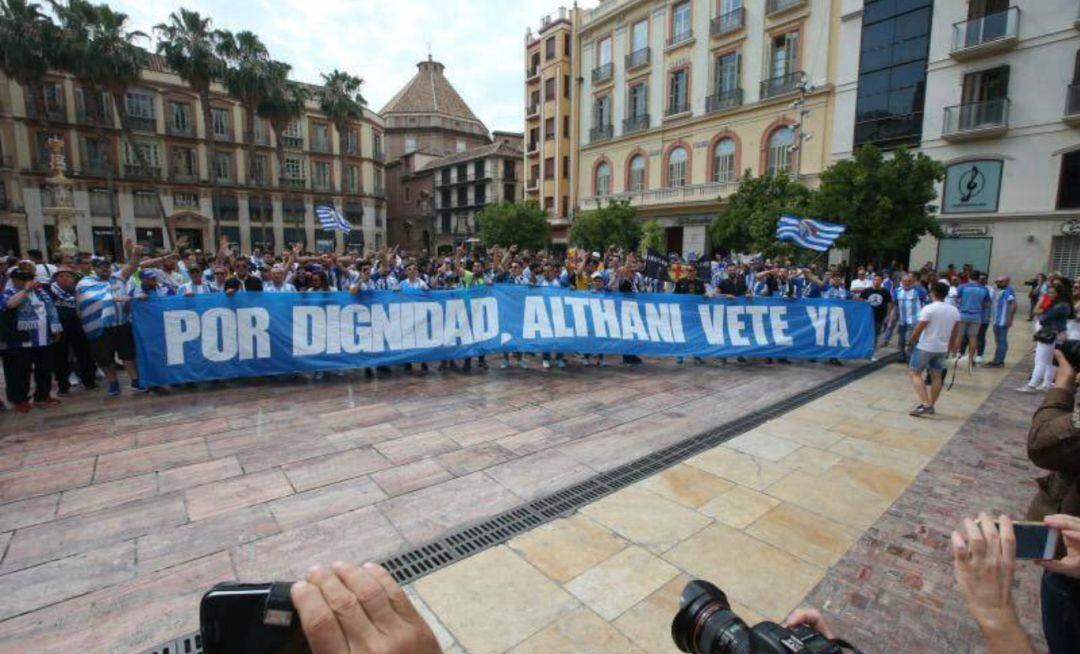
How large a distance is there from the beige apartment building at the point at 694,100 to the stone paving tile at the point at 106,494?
26.0 metres

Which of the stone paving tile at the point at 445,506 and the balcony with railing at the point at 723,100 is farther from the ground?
the balcony with railing at the point at 723,100

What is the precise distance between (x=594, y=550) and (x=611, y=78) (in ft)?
125

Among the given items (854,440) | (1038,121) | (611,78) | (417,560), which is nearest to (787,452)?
(854,440)

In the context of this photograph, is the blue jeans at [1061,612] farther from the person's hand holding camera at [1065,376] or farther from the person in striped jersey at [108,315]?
the person in striped jersey at [108,315]

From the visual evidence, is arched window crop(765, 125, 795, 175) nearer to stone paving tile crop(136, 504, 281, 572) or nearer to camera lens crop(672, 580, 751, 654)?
stone paving tile crop(136, 504, 281, 572)

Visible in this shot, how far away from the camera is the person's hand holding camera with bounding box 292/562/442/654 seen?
655 millimetres

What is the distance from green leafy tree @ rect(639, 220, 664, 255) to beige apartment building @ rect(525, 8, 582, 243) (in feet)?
34.7

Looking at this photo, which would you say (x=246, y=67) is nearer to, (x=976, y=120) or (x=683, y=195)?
(x=683, y=195)

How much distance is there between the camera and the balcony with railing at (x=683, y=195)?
29609 mm

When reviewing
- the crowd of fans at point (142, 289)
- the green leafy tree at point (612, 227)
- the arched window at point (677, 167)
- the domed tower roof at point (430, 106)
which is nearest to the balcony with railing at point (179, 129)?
the domed tower roof at point (430, 106)

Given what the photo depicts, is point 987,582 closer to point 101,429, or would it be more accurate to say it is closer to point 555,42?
point 101,429

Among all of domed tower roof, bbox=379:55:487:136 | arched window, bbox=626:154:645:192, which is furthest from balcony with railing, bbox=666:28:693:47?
domed tower roof, bbox=379:55:487:136

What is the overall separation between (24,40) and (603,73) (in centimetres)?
3504

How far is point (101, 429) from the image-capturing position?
5719 mm
